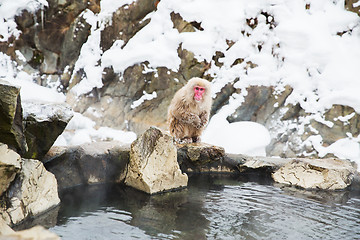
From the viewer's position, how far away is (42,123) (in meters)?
2.97

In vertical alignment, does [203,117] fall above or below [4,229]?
above

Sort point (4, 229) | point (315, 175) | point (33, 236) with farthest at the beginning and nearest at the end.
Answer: point (315, 175)
point (4, 229)
point (33, 236)

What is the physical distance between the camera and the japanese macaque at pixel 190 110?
4590 mm

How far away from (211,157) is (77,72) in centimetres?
477

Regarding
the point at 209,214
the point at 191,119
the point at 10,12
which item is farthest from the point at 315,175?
the point at 10,12

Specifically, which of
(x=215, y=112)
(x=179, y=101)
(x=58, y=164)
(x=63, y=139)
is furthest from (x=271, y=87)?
(x=58, y=164)

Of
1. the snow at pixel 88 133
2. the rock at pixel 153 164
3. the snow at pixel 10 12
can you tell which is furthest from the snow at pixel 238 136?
the snow at pixel 10 12

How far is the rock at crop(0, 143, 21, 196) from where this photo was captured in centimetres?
243

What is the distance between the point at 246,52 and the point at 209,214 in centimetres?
529

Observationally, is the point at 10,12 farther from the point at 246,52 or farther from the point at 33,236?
the point at 33,236

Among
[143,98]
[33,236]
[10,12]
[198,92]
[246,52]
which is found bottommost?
[33,236]

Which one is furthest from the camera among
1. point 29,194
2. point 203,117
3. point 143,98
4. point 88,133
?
point 143,98

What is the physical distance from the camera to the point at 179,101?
4660 mm

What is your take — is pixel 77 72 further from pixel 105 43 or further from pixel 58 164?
pixel 58 164
